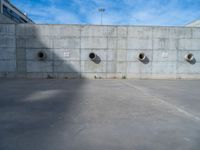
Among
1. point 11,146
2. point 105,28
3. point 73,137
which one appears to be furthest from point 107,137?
point 105,28

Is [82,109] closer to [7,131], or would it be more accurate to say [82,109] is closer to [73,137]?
[73,137]

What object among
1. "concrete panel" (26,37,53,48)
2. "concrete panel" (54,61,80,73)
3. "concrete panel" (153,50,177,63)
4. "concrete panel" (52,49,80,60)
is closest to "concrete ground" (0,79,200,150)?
"concrete panel" (54,61,80,73)

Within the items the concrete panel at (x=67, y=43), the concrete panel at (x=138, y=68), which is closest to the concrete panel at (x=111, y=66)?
the concrete panel at (x=138, y=68)

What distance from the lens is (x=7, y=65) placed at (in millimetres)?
8805

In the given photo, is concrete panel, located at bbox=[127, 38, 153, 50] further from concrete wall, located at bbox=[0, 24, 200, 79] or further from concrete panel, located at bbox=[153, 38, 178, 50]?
concrete panel, located at bbox=[153, 38, 178, 50]

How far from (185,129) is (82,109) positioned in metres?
1.92

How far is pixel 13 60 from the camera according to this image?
28.9ft

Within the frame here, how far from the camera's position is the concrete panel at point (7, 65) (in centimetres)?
877

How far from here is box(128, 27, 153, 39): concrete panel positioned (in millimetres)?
9102

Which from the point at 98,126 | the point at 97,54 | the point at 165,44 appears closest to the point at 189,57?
the point at 165,44

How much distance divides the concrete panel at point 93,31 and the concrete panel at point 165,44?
3.03m

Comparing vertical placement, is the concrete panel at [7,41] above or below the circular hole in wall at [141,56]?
above

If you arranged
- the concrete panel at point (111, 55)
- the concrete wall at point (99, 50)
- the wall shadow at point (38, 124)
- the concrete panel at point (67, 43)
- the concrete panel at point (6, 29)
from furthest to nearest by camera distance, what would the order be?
1. the concrete panel at point (111, 55)
2. the concrete panel at point (67, 43)
3. the concrete wall at point (99, 50)
4. the concrete panel at point (6, 29)
5. the wall shadow at point (38, 124)

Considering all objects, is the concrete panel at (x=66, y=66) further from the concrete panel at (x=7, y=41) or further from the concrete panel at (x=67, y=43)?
the concrete panel at (x=7, y=41)
